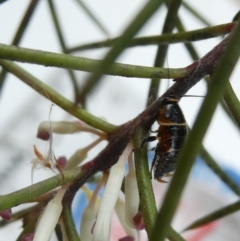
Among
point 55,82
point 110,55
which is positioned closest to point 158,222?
point 110,55

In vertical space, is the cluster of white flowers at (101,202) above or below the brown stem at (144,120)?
below

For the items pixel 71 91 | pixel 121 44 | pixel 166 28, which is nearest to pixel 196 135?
pixel 121 44

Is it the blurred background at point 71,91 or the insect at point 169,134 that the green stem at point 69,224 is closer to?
the insect at point 169,134

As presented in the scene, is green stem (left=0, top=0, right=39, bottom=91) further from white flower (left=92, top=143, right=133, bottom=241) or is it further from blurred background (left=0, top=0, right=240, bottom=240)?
blurred background (left=0, top=0, right=240, bottom=240)

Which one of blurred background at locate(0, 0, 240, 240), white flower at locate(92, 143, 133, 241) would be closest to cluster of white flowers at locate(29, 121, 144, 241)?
white flower at locate(92, 143, 133, 241)

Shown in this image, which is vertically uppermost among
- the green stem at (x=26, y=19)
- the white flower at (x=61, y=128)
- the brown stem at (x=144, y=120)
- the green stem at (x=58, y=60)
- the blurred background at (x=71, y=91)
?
the blurred background at (x=71, y=91)

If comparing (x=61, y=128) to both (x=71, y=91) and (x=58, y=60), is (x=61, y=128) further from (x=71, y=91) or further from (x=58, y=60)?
(x=71, y=91)

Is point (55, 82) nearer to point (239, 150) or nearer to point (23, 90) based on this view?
point (23, 90)

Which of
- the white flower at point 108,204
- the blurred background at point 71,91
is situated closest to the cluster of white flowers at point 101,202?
the white flower at point 108,204
